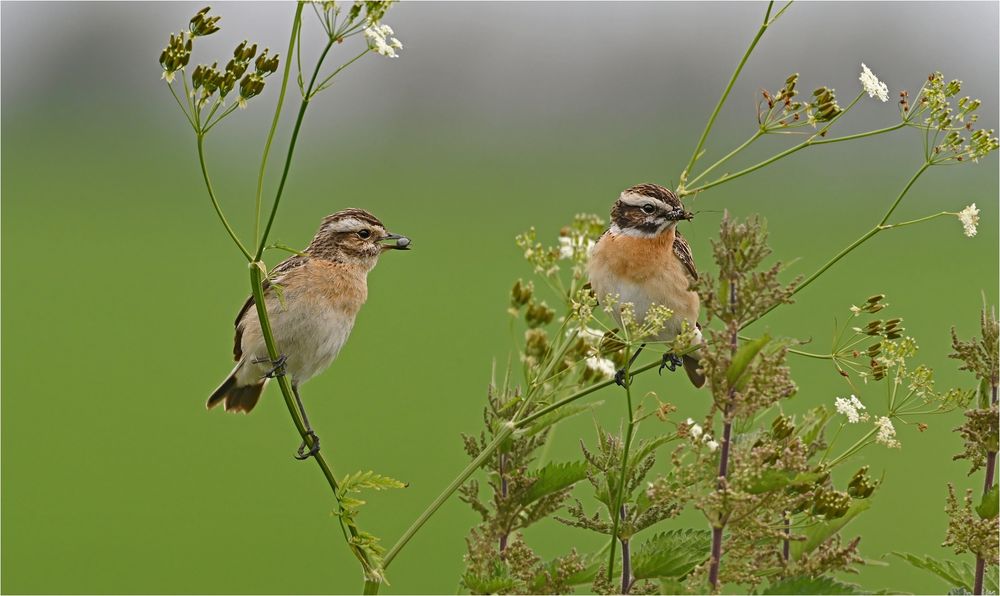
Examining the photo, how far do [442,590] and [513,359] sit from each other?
7518mm

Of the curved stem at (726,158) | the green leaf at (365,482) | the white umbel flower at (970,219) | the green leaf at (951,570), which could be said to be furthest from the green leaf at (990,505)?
the green leaf at (365,482)

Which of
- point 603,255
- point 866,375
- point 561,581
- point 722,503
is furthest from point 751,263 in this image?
point 603,255

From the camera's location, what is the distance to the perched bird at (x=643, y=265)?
13.4 ft

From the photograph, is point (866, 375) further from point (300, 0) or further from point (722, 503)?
point (300, 0)

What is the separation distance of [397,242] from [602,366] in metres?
1.23

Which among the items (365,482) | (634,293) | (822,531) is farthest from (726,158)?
(634,293)

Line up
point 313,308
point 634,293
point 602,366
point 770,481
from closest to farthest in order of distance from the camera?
point 770,481, point 602,366, point 634,293, point 313,308

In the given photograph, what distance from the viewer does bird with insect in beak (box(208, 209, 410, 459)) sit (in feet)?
13.4

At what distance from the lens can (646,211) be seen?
4000mm

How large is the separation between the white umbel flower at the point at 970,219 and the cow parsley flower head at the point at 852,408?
463 millimetres

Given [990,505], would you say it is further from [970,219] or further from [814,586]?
[970,219]

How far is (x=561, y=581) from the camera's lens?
2.35 metres

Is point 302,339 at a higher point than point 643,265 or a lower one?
lower

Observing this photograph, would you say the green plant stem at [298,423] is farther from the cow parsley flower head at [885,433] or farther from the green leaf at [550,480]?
the cow parsley flower head at [885,433]
